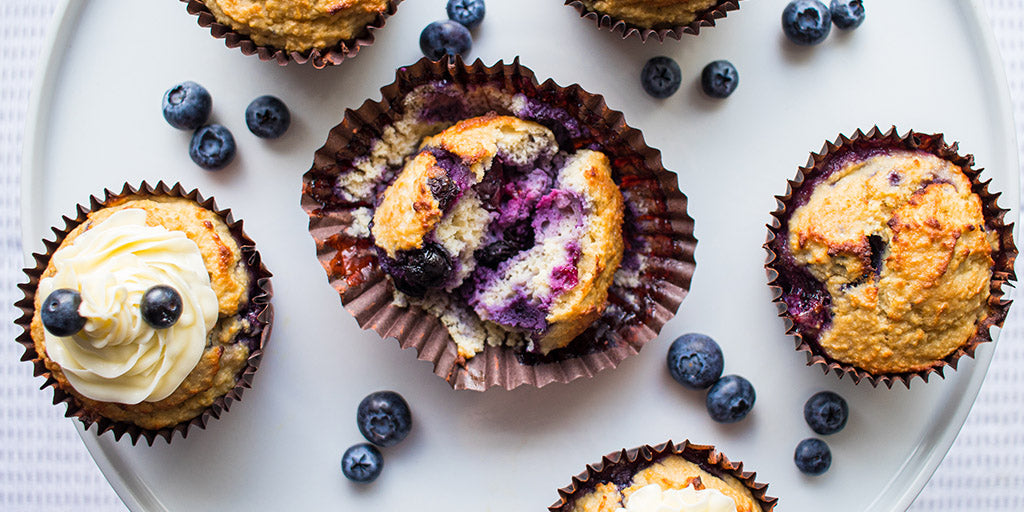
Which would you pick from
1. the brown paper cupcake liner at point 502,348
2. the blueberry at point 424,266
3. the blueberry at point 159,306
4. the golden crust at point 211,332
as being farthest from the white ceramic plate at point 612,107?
the blueberry at point 159,306

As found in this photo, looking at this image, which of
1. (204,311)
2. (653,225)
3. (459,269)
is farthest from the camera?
(653,225)

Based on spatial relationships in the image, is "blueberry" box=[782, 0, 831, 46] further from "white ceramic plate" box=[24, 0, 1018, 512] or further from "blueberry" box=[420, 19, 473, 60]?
"blueberry" box=[420, 19, 473, 60]

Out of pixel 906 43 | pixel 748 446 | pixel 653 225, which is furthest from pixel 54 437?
pixel 906 43

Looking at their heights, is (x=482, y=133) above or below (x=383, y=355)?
above

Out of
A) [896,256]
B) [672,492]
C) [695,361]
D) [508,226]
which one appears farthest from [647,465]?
[896,256]

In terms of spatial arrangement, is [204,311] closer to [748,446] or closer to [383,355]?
[383,355]
